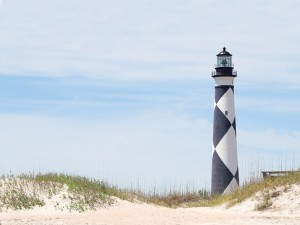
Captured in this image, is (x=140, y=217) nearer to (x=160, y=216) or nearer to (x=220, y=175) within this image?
(x=160, y=216)

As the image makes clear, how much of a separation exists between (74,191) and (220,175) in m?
9.71

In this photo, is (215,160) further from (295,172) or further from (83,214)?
(83,214)

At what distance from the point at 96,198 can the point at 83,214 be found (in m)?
2.46

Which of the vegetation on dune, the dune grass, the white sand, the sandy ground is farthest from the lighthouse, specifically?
the sandy ground

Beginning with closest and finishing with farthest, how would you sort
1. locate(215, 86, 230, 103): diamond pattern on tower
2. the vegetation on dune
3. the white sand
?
the white sand < the vegetation on dune < locate(215, 86, 230, 103): diamond pattern on tower

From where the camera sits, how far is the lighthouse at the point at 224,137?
1210 inches


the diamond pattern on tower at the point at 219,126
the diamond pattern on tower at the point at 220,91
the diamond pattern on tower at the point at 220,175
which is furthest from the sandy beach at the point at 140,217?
the diamond pattern on tower at the point at 220,91

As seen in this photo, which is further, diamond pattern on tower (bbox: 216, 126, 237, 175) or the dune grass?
diamond pattern on tower (bbox: 216, 126, 237, 175)

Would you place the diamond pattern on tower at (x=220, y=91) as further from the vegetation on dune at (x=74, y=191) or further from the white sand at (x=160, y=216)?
the white sand at (x=160, y=216)

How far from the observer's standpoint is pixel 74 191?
941 inches

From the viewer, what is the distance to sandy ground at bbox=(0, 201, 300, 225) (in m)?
18.0

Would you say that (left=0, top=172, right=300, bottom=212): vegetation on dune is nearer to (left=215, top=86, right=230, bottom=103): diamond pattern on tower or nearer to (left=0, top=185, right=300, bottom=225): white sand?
(left=0, top=185, right=300, bottom=225): white sand

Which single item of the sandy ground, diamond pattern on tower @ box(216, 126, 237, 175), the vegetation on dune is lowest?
the sandy ground

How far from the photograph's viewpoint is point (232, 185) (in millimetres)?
30625
